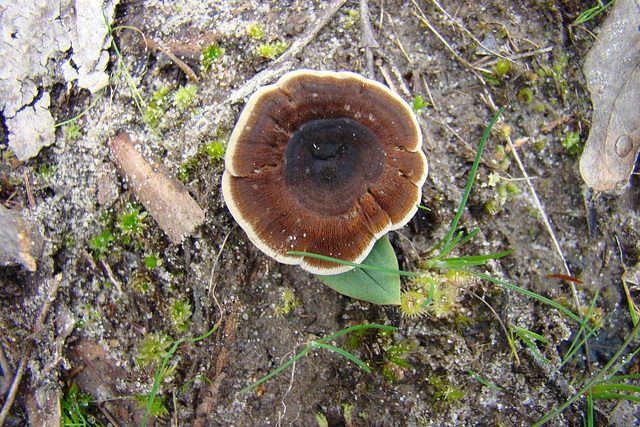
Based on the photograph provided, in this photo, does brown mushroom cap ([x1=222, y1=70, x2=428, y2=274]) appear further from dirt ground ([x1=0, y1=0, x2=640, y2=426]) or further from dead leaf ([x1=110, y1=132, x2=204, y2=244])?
dead leaf ([x1=110, y1=132, x2=204, y2=244])

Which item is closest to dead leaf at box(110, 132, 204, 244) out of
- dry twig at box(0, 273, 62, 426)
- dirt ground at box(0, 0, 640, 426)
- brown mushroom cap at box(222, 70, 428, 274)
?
dirt ground at box(0, 0, 640, 426)

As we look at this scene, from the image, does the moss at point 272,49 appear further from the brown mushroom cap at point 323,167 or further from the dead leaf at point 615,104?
the dead leaf at point 615,104

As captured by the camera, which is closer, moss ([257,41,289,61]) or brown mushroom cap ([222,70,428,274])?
brown mushroom cap ([222,70,428,274])

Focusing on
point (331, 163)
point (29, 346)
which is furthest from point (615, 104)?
point (29, 346)

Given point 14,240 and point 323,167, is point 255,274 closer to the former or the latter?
point 323,167

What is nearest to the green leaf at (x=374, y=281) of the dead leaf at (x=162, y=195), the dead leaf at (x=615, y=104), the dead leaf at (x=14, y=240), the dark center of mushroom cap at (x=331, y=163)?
the dark center of mushroom cap at (x=331, y=163)

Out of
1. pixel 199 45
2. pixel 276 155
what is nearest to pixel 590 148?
pixel 276 155
